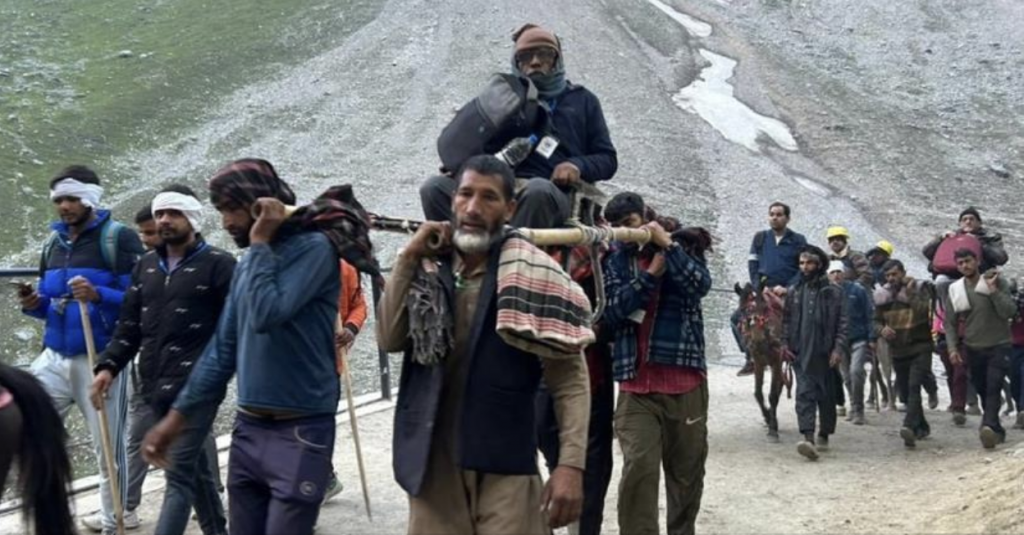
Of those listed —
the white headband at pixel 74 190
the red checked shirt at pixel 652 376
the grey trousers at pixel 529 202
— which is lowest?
the red checked shirt at pixel 652 376

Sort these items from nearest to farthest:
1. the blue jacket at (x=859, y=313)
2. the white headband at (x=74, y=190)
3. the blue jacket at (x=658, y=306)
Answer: the blue jacket at (x=658, y=306)
the white headband at (x=74, y=190)
the blue jacket at (x=859, y=313)

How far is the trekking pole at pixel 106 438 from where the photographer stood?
23.3 feet

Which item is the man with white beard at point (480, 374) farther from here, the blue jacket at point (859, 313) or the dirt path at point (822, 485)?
the blue jacket at point (859, 313)

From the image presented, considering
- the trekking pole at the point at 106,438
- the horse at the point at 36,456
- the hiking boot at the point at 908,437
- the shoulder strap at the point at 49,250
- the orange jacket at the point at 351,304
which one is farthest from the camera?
the hiking boot at the point at 908,437

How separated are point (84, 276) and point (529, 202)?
3.02m

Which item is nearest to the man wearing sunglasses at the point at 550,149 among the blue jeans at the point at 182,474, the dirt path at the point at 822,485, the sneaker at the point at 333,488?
the blue jeans at the point at 182,474

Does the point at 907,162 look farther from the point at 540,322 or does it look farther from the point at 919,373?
the point at 540,322

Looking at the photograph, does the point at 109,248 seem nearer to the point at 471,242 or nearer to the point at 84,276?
the point at 84,276

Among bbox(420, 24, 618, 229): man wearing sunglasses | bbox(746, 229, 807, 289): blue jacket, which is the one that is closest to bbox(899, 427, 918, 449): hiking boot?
bbox(746, 229, 807, 289): blue jacket

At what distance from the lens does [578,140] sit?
641cm

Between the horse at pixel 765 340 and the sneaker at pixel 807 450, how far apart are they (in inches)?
33.6

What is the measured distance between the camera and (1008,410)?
1420 cm

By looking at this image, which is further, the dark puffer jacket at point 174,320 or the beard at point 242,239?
the dark puffer jacket at point 174,320

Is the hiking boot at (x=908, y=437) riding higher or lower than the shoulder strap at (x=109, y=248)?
lower
